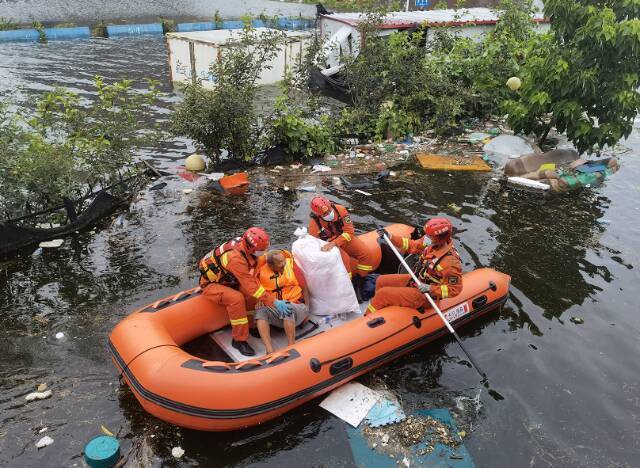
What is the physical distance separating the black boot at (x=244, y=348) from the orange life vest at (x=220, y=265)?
0.58 meters

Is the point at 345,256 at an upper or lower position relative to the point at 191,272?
upper

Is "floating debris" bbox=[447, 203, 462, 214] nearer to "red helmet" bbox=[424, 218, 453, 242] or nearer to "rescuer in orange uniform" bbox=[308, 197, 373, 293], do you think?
"rescuer in orange uniform" bbox=[308, 197, 373, 293]

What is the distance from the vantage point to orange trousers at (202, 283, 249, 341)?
176 inches

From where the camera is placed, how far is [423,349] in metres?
5.04

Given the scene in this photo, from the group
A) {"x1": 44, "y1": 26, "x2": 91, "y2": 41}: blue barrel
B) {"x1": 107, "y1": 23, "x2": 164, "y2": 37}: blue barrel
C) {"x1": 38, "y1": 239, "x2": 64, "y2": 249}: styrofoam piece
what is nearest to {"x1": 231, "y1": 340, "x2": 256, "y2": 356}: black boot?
{"x1": 38, "y1": 239, "x2": 64, "y2": 249}: styrofoam piece

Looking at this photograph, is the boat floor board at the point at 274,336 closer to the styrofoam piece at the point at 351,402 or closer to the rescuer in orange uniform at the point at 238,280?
the rescuer in orange uniform at the point at 238,280

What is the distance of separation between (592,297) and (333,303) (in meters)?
3.35

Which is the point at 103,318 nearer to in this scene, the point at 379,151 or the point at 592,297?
the point at 592,297

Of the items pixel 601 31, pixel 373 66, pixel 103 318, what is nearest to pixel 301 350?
pixel 103 318

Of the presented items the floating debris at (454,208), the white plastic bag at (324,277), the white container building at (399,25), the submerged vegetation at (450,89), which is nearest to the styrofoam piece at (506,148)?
the submerged vegetation at (450,89)

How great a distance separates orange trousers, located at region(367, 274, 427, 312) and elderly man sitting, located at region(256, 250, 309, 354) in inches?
28.8

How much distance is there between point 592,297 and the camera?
19.5 feet

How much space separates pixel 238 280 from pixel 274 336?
2.58ft

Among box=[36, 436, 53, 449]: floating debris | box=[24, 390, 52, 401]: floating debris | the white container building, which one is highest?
the white container building
